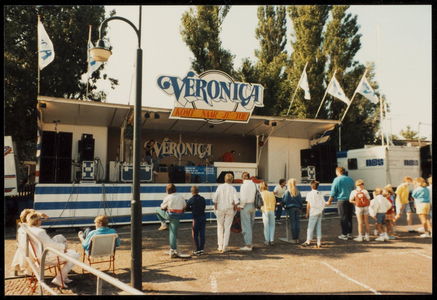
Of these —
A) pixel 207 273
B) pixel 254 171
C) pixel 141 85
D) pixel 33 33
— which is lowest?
pixel 207 273

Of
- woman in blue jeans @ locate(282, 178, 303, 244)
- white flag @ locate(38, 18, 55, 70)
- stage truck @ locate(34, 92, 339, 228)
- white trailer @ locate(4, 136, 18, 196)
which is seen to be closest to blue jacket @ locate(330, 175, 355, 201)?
woman in blue jeans @ locate(282, 178, 303, 244)

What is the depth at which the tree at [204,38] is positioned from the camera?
76.9 ft

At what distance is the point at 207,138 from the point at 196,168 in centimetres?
397

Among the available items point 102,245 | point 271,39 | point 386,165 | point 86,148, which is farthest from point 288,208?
point 271,39

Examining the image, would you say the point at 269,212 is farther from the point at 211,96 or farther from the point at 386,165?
the point at 386,165

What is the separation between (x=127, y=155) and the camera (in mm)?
13445

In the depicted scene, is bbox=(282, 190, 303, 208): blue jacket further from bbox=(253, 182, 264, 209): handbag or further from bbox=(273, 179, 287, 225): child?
bbox=(273, 179, 287, 225): child

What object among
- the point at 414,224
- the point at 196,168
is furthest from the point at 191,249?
the point at 414,224

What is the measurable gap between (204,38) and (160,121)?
37.8ft

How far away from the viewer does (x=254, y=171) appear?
50.8 feet

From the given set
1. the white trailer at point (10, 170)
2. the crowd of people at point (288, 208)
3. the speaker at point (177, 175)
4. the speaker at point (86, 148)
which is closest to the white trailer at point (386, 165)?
the crowd of people at point (288, 208)

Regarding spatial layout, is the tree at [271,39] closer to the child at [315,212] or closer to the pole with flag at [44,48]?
the pole with flag at [44,48]
